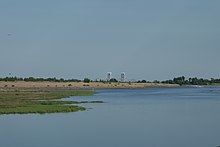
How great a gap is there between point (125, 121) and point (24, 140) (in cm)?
1261

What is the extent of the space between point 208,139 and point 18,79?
15276 cm

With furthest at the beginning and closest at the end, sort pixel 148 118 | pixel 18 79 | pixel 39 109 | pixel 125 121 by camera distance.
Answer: pixel 18 79 < pixel 39 109 < pixel 148 118 < pixel 125 121

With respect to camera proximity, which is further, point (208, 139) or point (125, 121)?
point (125, 121)

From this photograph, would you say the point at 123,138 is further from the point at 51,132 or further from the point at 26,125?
the point at 26,125

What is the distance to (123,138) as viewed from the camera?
91.2 feet

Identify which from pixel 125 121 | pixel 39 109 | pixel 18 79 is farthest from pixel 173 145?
pixel 18 79

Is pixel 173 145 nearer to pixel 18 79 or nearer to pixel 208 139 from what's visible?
pixel 208 139

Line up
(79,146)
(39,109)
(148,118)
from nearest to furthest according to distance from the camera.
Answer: (79,146) < (148,118) < (39,109)

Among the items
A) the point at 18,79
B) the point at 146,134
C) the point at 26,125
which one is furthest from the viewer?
the point at 18,79

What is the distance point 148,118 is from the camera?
40.7 m

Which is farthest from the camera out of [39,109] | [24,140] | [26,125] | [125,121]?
[39,109]

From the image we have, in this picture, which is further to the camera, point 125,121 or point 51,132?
point 125,121

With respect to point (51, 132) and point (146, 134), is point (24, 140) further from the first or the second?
point (146, 134)

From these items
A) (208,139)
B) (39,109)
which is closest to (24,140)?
(208,139)
